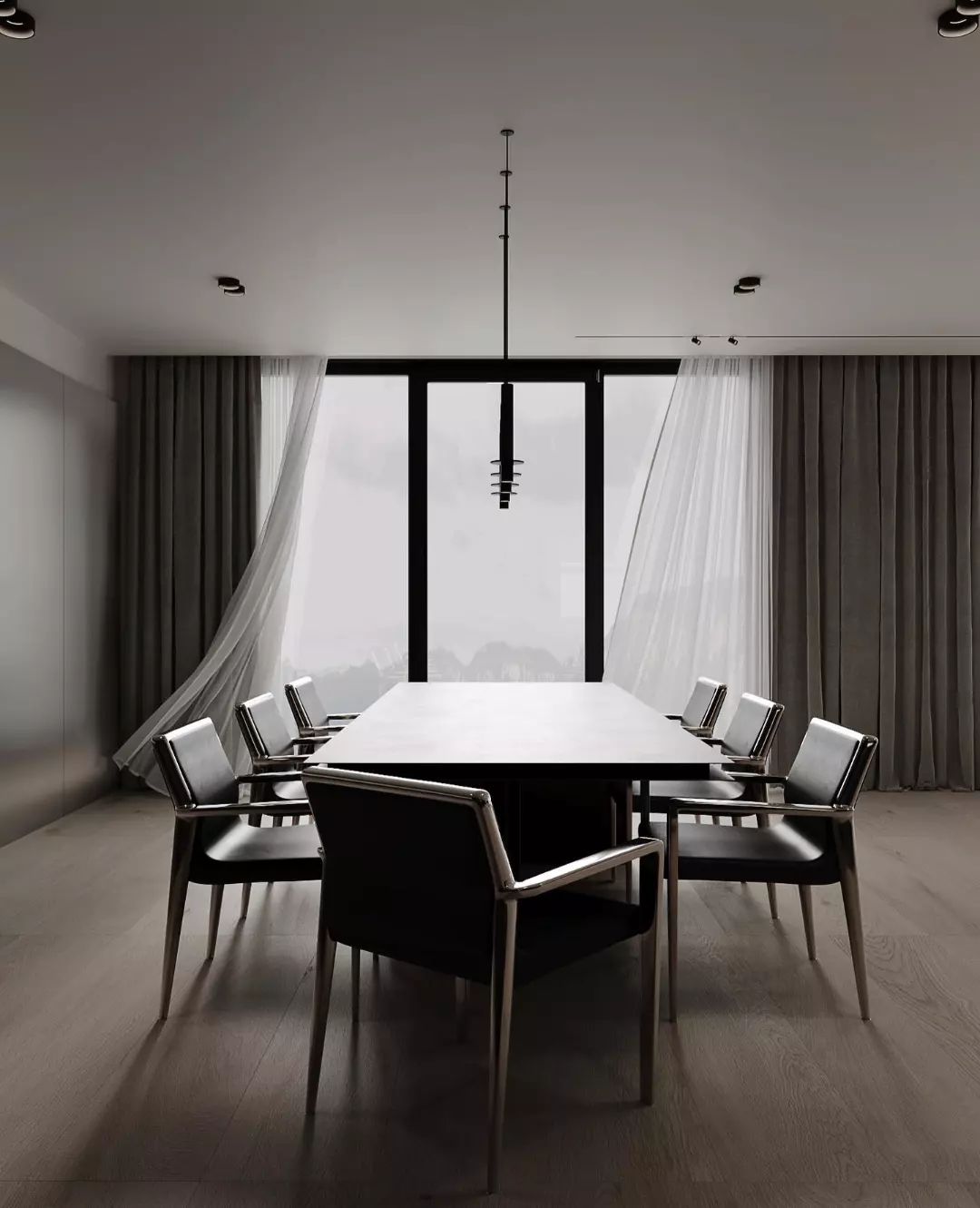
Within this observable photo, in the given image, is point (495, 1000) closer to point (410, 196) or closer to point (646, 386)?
point (410, 196)

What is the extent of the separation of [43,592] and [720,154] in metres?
3.54

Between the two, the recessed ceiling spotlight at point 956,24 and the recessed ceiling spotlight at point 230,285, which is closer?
the recessed ceiling spotlight at point 956,24

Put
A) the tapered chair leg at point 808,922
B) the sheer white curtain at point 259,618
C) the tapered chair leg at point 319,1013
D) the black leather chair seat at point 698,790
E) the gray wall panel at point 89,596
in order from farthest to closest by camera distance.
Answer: the sheer white curtain at point 259,618 → the gray wall panel at point 89,596 → the black leather chair seat at point 698,790 → the tapered chair leg at point 808,922 → the tapered chair leg at point 319,1013

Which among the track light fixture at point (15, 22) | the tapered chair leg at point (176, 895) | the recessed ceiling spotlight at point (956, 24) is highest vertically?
the recessed ceiling spotlight at point (956, 24)

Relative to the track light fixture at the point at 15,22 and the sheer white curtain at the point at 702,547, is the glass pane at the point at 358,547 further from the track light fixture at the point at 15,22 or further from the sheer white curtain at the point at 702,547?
the track light fixture at the point at 15,22

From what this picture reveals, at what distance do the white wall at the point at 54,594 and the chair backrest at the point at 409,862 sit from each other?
2.84m

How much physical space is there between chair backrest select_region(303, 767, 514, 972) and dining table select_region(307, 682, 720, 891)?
0.31m

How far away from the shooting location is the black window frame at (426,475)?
18.5ft

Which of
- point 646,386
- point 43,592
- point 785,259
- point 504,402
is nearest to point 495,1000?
point 504,402

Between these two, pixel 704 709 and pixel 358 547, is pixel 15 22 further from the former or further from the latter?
pixel 358 547

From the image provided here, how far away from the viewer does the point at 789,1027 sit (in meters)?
2.43

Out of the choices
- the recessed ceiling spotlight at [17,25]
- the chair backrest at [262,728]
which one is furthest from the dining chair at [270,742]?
the recessed ceiling spotlight at [17,25]

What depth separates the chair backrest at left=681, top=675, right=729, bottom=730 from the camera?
3.74 metres

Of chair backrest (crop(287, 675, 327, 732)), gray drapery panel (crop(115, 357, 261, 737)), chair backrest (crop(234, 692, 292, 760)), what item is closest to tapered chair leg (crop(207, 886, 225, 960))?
chair backrest (crop(234, 692, 292, 760))
